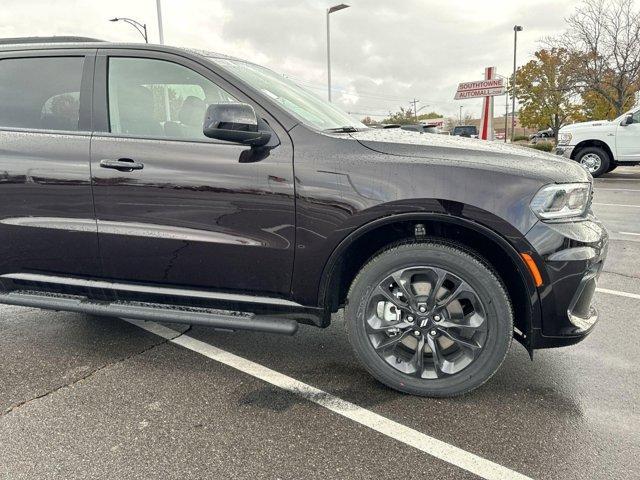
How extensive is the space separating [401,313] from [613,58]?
20255 millimetres

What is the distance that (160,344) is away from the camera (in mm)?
3350

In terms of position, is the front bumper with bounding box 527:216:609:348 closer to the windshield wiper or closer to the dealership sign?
the windshield wiper

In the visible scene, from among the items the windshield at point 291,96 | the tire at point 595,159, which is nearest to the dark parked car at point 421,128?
the windshield at point 291,96

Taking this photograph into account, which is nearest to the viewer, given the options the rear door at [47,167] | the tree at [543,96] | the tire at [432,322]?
the tire at [432,322]

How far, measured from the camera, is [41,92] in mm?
3131

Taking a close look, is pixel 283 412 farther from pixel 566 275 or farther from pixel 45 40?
pixel 45 40

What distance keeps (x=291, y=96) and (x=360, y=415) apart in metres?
1.92

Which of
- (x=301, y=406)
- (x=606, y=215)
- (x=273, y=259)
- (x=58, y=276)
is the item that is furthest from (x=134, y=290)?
(x=606, y=215)

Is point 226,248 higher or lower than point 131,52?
lower

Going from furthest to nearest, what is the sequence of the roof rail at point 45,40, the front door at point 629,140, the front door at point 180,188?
the front door at point 629,140 → the roof rail at point 45,40 → the front door at point 180,188

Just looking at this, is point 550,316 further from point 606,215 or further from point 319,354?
point 606,215

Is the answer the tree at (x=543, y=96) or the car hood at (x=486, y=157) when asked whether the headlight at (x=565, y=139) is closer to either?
the car hood at (x=486, y=157)

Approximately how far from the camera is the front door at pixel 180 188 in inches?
104

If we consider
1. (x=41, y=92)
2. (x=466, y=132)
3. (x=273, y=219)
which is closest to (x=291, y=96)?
(x=273, y=219)
